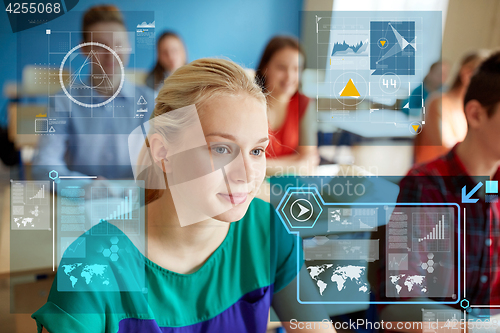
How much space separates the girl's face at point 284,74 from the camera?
2.33 ft

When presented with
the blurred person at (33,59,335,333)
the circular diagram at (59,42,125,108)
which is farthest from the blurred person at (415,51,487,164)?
the circular diagram at (59,42,125,108)

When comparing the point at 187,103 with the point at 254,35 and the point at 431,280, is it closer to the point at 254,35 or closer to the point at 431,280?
the point at 254,35

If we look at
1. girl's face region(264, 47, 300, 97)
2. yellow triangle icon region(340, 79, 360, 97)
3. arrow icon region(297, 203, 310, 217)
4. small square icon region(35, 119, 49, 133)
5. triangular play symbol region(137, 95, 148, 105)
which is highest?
girl's face region(264, 47, 300, 97)

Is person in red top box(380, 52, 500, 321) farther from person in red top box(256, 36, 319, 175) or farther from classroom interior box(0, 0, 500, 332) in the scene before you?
person in red top box(256, 36, 319, 175)

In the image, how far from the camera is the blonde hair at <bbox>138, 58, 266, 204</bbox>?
0.66 meters

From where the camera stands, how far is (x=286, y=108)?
71 cm

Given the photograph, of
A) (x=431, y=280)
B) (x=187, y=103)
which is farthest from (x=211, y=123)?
(x=431, y=280)

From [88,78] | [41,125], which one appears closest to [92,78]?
[88,78]

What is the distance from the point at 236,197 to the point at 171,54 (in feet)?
1.00

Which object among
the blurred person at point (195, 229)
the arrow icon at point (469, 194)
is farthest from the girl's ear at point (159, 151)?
the arrow icon at point (469, 194)

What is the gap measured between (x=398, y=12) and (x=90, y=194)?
0.71m

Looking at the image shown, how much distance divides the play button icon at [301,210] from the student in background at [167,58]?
1.19ft

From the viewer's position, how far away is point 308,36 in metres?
0.71

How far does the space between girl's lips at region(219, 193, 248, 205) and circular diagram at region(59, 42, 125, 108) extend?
0.29 m
